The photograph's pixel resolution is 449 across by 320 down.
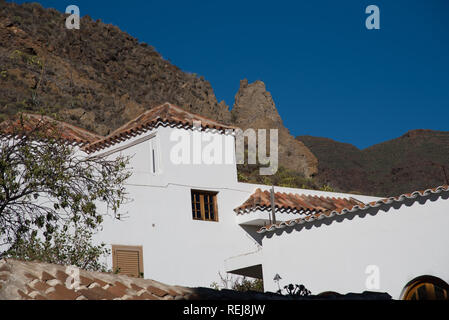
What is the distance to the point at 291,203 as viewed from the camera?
70.2 ft

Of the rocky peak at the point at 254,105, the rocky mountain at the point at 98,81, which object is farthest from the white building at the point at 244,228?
the rocky peak at the point at 254,105

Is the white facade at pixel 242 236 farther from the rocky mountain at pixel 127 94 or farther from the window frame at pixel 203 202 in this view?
the rocky mountain at pixel 127 94

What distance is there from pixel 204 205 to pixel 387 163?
48318 millimetres

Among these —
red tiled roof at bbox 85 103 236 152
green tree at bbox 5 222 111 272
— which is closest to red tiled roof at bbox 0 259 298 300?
green tree at bbox 5 222 111 272

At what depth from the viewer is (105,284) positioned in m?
8.02

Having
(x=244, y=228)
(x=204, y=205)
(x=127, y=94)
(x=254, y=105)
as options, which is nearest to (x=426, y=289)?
(x=244, y=228)

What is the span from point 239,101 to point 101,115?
52.9ft

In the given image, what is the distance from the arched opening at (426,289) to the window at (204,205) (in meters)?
8.69

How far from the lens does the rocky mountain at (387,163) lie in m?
57.3

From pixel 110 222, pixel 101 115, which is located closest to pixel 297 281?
pixel 110 222

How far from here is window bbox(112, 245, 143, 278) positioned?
17.8 meters

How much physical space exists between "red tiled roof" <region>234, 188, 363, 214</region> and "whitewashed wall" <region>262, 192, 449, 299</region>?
4652 mm

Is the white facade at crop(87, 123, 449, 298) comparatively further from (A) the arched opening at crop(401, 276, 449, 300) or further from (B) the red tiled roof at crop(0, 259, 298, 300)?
(B) the red tiled roof at crop(0, 259, 298, 300)

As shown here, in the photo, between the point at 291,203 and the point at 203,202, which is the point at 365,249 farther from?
the point at 203,202
